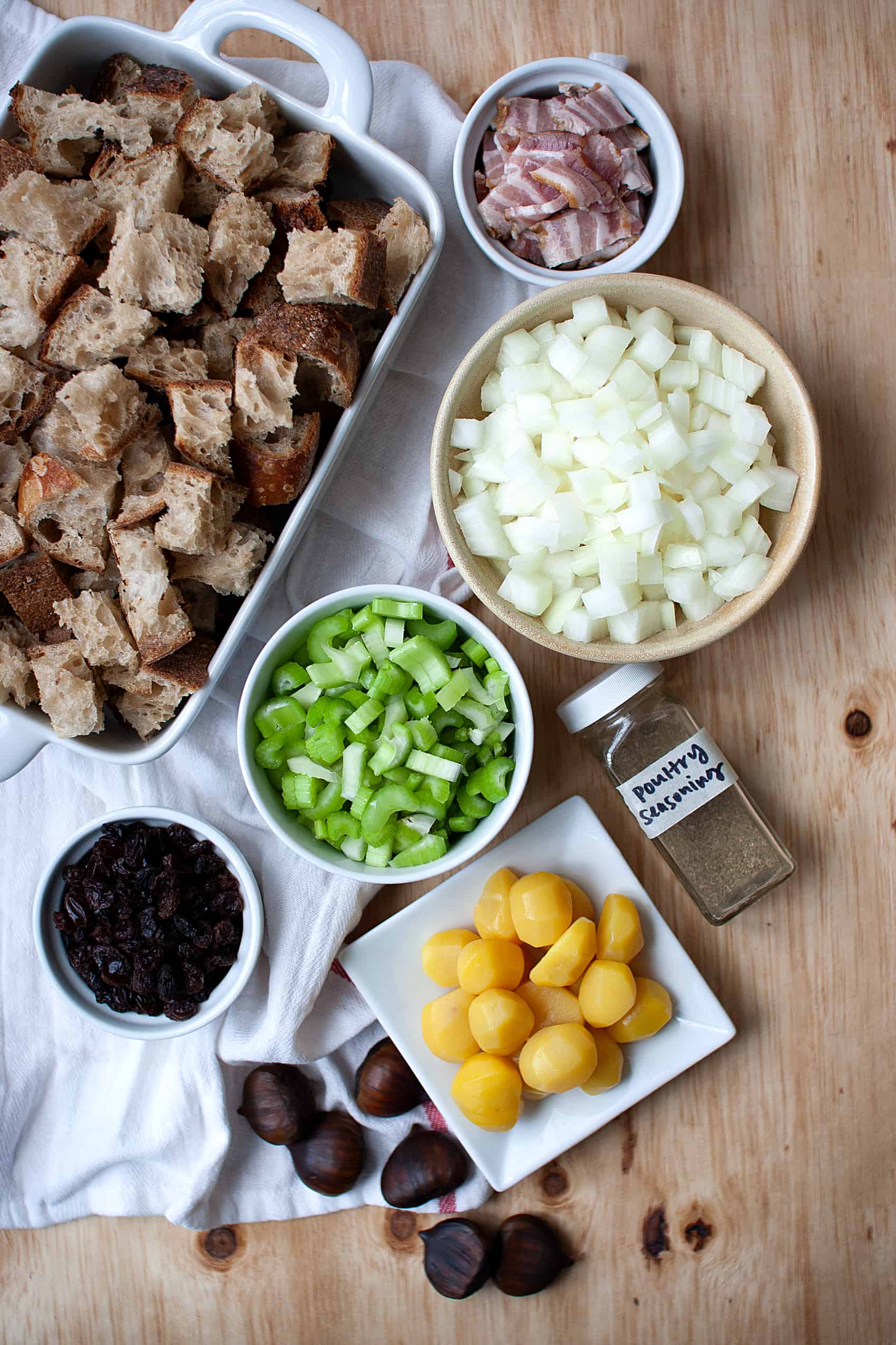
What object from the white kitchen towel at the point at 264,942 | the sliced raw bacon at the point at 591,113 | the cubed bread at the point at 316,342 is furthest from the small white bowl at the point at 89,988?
the sliced raw bacon at the point at 591,113

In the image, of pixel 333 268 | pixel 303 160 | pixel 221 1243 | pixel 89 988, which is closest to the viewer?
pixel 333 268

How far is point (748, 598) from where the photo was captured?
47.7 inches

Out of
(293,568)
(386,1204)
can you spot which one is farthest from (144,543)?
(386,1204)

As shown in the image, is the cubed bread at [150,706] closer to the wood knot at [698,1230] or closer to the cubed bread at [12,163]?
the cubed bread at [12,163]

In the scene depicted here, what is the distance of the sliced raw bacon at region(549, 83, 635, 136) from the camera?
1.28 meters

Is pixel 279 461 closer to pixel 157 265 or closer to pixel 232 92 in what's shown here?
pixel 157 265

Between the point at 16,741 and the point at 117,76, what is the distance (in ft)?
2.88

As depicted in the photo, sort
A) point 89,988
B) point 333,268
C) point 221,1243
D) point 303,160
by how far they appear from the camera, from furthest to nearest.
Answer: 1. point 221,1243
2. point 89,988
3. point 303,160
4. point 333,268

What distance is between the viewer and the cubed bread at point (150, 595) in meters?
1.18

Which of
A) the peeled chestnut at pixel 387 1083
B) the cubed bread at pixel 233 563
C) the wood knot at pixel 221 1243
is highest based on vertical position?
the cubed bread at pixel 233 563

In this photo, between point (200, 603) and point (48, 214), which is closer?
point (48, 214)

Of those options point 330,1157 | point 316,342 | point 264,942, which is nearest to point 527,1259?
point 330,1157

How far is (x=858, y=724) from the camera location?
1449mm

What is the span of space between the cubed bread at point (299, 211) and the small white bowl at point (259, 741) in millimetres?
474
